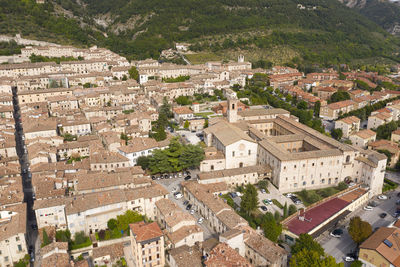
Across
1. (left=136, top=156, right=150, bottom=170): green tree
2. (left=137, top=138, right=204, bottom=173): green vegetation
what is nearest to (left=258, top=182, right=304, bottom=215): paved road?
(left=137, top=138, right=204, bottom=173): green vegetation

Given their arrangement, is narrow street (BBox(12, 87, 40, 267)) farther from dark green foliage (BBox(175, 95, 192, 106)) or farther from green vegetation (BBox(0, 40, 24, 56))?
dark green foliage (BBox(175, 95, 192, 106))

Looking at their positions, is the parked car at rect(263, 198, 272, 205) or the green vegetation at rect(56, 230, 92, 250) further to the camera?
the parked car at rect(263, 198, 272, 205)

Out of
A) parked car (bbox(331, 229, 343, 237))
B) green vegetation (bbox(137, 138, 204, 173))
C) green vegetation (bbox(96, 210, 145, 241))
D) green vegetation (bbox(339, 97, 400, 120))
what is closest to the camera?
green vegetation (bbox(96, 210, 145, 241))

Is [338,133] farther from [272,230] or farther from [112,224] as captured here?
[112,224]

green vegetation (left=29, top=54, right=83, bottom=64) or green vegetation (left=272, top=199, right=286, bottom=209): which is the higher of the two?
green vegetation (left=29, top=54, right=83, bottom=64)

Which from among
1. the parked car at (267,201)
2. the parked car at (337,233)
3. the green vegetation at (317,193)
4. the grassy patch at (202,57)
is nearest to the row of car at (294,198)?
the green vegetation at (317,193)

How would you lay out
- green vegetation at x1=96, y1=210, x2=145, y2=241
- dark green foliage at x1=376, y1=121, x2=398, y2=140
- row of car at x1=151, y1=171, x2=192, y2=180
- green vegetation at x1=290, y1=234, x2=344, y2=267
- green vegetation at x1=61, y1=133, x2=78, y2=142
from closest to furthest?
1. green vegetation at x1=290, y1=234, x2=344, y2=267
2. green vegetation at x1=96, y1=210, x2=145, y2=241
3. row of car at x1=151, y1=171, x2=192, y2=180
4. green vegetation at x1=61, y1=133, x2=78, y2=142
5. dark green foliage at x1=376, y1=121, x2=398, y2=140
